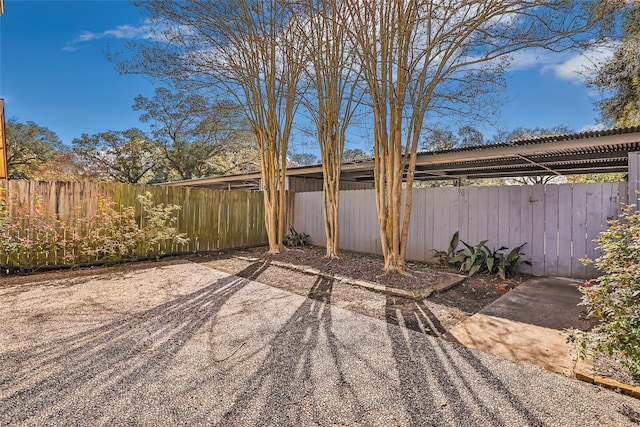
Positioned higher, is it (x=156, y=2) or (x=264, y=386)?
(x=156, y=2)

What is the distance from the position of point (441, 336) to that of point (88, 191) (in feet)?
18.5

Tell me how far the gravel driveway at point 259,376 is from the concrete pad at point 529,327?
0.19m

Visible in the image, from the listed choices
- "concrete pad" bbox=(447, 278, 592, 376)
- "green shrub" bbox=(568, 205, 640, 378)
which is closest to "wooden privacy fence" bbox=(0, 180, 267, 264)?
"concrete pad" bbox=(447, 278, 592, 376)

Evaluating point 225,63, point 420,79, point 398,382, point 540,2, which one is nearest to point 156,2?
point 225,63

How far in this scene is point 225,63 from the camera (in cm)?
570

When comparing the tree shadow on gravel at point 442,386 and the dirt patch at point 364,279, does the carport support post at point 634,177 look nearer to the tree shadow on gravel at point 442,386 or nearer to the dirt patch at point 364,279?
the dirt patch at point 364,279

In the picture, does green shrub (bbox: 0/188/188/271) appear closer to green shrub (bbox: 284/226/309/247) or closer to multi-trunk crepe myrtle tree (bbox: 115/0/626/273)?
multi-trunk crepe myrtle tree (bbox: 115/0/626/273)

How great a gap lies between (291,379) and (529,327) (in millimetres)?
2106

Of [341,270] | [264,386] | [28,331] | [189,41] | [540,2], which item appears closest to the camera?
[264,386]

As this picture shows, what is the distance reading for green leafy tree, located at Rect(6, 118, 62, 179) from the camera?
15.9 metres

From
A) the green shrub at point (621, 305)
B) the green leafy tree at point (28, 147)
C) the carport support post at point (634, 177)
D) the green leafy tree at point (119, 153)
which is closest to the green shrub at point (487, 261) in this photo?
the carport support post at point (634, 177)

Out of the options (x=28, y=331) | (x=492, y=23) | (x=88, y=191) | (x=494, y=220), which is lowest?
(x=28, y=331)

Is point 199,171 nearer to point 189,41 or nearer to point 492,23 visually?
point 189,41

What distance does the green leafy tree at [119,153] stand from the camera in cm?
1739
